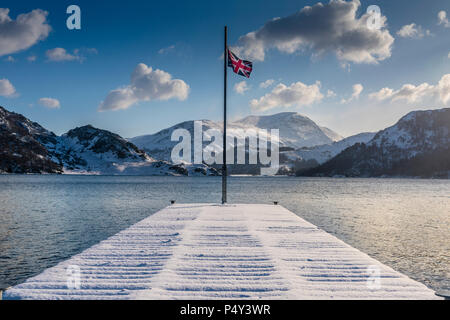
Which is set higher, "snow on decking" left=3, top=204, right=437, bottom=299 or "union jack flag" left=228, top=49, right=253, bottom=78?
"union jack flag" left=228, top=49, right=253, bottom=78

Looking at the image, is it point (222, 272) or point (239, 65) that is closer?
point (222, 272)

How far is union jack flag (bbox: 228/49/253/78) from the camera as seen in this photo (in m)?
30.3

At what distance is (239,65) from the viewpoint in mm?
30453

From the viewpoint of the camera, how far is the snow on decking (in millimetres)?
8031

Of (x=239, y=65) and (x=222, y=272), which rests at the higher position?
(x=239, y=65)

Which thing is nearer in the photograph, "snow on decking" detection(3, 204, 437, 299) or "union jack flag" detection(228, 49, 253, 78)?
"snow on decking" detection(3, 204, 437, 299)

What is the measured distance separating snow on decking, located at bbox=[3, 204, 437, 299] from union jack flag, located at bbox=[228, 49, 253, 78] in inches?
718

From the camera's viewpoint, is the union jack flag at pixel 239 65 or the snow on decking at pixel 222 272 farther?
the union jack flag at pixel 239 65

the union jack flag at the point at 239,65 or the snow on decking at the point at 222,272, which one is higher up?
the union jack flag at the point at 239,65

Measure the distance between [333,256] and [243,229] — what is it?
669 cm

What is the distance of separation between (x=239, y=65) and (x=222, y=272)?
932 inches

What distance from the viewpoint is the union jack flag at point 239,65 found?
1194 inches

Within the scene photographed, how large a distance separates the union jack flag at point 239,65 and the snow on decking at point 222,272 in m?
→ 18.2
